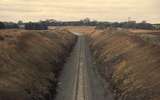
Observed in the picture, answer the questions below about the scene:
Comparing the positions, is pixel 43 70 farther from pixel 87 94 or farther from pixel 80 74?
pixel 87 94

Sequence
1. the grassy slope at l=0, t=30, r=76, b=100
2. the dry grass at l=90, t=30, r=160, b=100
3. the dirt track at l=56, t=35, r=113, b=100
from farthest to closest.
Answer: the dirt track at l=56, t=35, r=113, b=100 → the dry grass at l=90, t=30, r=160, b=100 → the grassy slope at l=0, t=30, r=76, b=100

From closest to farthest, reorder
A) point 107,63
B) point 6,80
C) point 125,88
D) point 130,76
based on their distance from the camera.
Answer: point 6,80
point 125,88
point 130,76
point 107,63

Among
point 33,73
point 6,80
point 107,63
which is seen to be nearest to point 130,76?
point 33,73

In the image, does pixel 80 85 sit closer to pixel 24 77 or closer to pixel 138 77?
pixel 24 77

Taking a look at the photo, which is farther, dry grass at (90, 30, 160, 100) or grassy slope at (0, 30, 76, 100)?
dry grass at (90, 30, 160, 100)

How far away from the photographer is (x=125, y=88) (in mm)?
30984

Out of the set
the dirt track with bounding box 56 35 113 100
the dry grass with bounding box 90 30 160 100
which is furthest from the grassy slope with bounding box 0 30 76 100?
the dry grass with bounding box 90 30 160 100

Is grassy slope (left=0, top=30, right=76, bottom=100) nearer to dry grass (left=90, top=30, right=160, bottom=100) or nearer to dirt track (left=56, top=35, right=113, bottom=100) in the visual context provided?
dirt track (left=56, top=35, right=113, bottom=100)

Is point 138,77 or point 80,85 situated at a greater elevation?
point 138,77

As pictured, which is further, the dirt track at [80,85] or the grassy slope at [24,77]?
the dirt track at [80,85]

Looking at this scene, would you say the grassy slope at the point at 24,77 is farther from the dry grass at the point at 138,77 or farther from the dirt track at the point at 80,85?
the dry grass at the point at 138,77

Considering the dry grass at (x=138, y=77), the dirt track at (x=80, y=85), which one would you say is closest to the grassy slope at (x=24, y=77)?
the dirt track at (x=80, y=85)

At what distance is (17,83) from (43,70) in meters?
11.2

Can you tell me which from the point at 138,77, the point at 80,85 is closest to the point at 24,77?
the point at 80,85
